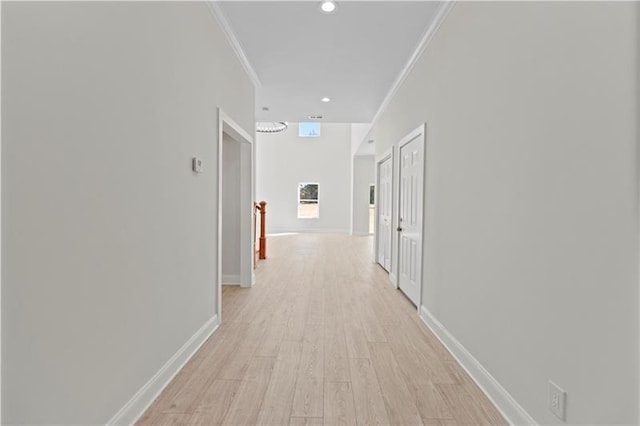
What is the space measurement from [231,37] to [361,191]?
30.8 ft

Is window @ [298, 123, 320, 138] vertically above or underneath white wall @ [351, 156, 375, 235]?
above

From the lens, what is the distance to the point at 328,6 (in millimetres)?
2998

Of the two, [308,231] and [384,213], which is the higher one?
[384,213]

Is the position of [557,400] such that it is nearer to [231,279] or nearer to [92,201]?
[92,201]

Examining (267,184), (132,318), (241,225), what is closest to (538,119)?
(132,318)

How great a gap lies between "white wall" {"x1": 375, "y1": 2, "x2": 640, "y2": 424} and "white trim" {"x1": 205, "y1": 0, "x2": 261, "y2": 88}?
1.92 meters

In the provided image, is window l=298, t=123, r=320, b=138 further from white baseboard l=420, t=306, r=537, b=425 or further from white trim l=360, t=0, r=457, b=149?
white baseboard l=420, t=306, r=537, b=425

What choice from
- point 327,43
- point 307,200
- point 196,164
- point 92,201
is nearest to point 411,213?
point 327,43

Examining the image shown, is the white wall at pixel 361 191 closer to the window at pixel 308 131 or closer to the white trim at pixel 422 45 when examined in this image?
the window at pixel 308 131

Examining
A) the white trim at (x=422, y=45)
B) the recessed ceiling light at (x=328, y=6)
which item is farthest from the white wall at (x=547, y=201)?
the recessed ceiling light at (x=328, y=6)

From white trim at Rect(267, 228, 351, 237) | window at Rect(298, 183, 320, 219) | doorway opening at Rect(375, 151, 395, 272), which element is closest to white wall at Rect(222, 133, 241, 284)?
doorway opening at Rect(375, 151, 395, 272)

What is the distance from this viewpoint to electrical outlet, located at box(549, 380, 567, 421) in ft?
4.99

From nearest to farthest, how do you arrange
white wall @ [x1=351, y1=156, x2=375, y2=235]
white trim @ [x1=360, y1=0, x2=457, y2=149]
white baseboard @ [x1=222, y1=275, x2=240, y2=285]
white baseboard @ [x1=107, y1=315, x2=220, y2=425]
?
white baseboard @ [x1=107, y1=315, x2=220, y2=425], white trim @ [x1=360, y1=0, x2=457, y2=149], white baseboard @ [x1=222, y1=275, x2=240, y2=285], white wall @ [x1=351, y1=156, x2=375, y2=235]

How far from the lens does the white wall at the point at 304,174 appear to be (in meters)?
13.9
